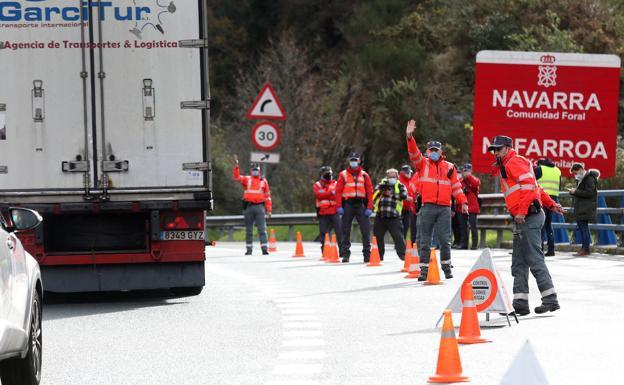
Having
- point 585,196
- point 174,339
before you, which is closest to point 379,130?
point 585,196

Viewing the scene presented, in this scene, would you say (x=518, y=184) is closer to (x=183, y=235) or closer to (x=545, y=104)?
(x=183, y=235)

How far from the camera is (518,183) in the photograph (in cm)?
1552

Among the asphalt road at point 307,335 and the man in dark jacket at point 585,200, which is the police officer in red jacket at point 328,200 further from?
the asphalt road at point 307,335

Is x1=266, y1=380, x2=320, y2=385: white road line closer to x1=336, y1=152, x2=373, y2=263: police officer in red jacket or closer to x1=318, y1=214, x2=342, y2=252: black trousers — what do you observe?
x1=336, y1=152, x2=373, y2=263: police officer in red jacket

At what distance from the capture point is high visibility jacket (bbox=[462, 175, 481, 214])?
33.4 meters

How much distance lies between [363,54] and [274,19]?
16320 mm

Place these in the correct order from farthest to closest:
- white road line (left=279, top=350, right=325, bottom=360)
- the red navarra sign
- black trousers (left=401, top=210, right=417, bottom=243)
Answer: the red navarra sign → black trousers (left=401, top=210, right=417, bottom=243) → white road line (left=279, top=350, right=325, bottom=360)

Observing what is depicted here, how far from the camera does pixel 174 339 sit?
1358 centimetres

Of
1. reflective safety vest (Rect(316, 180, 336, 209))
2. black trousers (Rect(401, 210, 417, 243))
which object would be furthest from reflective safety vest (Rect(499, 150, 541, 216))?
black trousers (Rect(401, 210, 417, 243))

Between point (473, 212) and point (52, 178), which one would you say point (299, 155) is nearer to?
point (473, 212)

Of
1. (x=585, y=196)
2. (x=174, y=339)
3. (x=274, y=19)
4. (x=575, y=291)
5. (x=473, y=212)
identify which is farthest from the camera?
(x=274, y=19)

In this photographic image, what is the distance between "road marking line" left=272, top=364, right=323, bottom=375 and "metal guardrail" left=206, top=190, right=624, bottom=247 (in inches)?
579

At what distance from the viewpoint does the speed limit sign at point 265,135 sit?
32500 mm

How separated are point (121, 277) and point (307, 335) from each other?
4.45 metres
